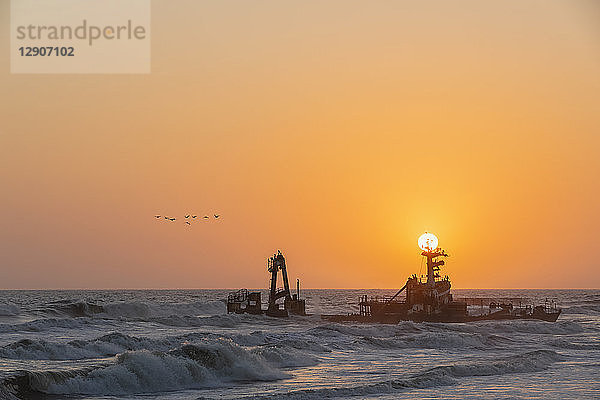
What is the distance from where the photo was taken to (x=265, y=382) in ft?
118

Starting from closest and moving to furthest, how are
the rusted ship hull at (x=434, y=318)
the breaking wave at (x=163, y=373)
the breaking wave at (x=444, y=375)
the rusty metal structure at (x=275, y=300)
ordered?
the breaking wave at (x=444, y=375), the breaking wave at (x=163, y=373), the rusted ship hull at (x=434, y=318), the rusty metal structure at (x=275, y=300)

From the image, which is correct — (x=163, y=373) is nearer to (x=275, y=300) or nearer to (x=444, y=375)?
(x=444, y=375)

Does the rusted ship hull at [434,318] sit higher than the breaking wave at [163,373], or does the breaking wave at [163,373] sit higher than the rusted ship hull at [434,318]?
the breaking wave at [163,373]

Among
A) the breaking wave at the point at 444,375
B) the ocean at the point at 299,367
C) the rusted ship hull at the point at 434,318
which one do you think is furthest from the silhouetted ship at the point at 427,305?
the breaking wave at the point at 444,375

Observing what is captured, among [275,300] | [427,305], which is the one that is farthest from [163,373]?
[275,300]

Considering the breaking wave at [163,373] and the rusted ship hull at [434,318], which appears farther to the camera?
the rusted ship hull at [434,318]

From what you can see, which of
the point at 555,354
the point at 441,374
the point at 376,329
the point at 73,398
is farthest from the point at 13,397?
the point at 376,329

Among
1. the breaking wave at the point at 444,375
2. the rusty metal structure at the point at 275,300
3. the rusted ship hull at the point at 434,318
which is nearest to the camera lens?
the breaking wave at the point at 444,375

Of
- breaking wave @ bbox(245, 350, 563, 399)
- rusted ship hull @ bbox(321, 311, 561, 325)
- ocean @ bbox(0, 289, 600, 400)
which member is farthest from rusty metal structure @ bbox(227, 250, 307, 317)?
breaking wave @ bbox(245, 350, 563, 399)

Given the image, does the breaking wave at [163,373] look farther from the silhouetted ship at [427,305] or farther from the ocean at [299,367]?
the silhouetted ship at [427,305]

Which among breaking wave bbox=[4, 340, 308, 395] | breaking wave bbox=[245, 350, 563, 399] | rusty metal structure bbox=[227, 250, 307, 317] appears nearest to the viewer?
breaking wave bbox=[245, 350, 563, 399]

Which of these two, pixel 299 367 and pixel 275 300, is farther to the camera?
pixel 275 300

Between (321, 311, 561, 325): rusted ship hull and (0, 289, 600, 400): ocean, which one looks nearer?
(0, 289, 600, 400): ocean

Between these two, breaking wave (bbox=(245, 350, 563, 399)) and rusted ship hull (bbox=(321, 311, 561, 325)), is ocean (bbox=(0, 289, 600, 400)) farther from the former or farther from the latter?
rusted ship hull (bbox=(321, 311, 561, 325))
